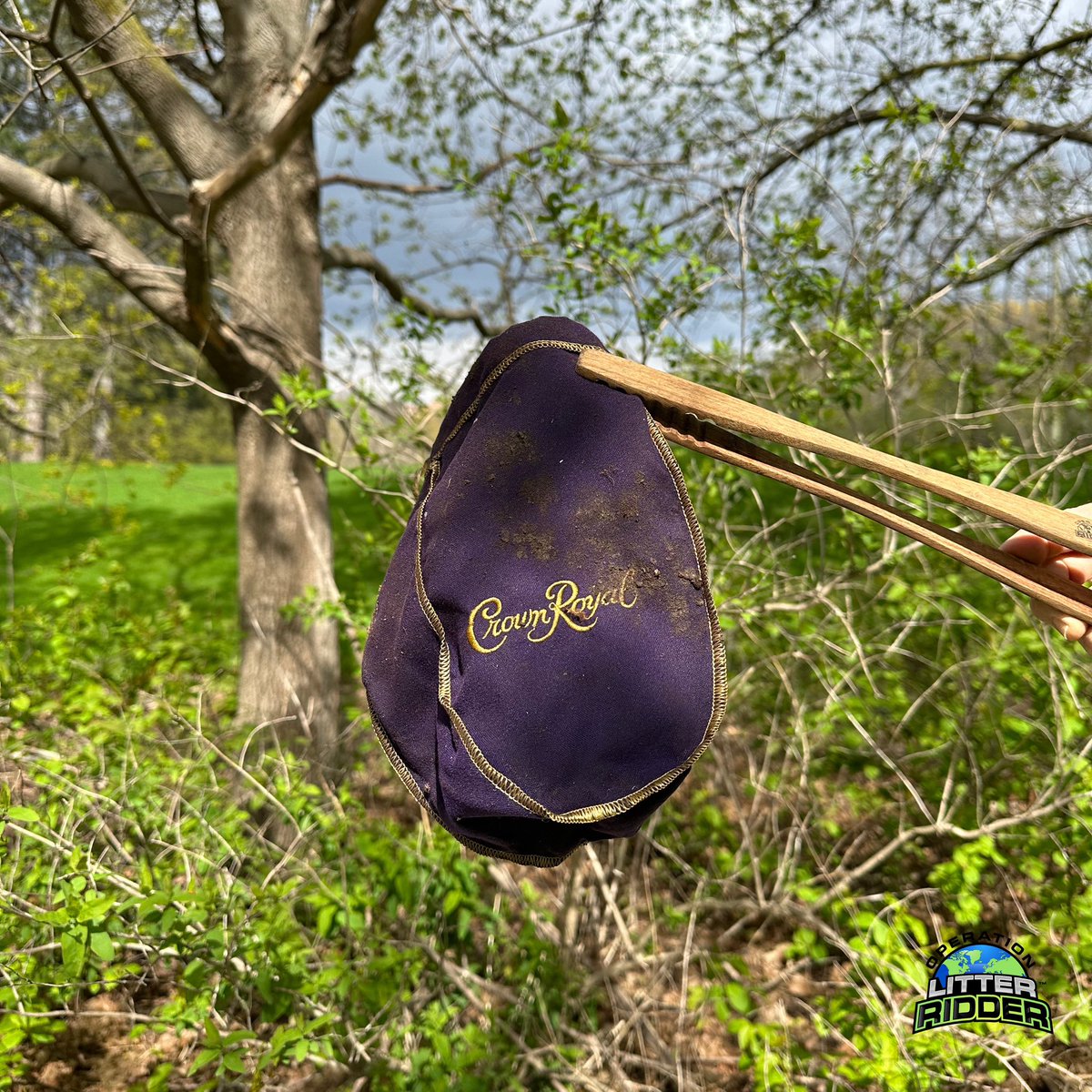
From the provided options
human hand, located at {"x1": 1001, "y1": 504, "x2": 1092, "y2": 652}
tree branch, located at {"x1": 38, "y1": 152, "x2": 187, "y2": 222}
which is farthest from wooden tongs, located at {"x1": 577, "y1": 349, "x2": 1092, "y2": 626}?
tree branch, located at {"x1": 38, "y1": 152, "x2": 187, "y2": 222}

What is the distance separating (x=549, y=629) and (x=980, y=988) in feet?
6.76

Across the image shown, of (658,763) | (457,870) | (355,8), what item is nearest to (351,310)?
(355,8)

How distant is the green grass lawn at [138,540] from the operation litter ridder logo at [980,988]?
2505mm

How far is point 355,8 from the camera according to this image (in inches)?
98.2

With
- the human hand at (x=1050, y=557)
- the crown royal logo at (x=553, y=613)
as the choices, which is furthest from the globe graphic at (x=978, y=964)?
the crown royal logo at (x=553, y=613)

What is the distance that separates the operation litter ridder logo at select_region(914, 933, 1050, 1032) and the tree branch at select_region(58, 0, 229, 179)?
4254 millimetres

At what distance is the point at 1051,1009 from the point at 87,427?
5865mm

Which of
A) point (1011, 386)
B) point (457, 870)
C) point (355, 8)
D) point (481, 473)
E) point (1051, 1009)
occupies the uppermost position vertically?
point (355, 8)

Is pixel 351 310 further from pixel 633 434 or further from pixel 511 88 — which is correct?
pixel 633 434

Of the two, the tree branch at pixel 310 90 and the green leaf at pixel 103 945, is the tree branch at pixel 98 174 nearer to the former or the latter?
the tree branch at pixel 310 90

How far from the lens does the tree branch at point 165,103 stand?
2.74 m

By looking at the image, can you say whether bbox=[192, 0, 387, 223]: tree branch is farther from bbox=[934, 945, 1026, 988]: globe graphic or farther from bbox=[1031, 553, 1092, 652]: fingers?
bbox=[934, 945, 1026, 988]: globe graphic

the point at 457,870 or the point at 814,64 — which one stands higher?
the point at 814,64

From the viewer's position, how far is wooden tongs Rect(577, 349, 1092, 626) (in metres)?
0.88
